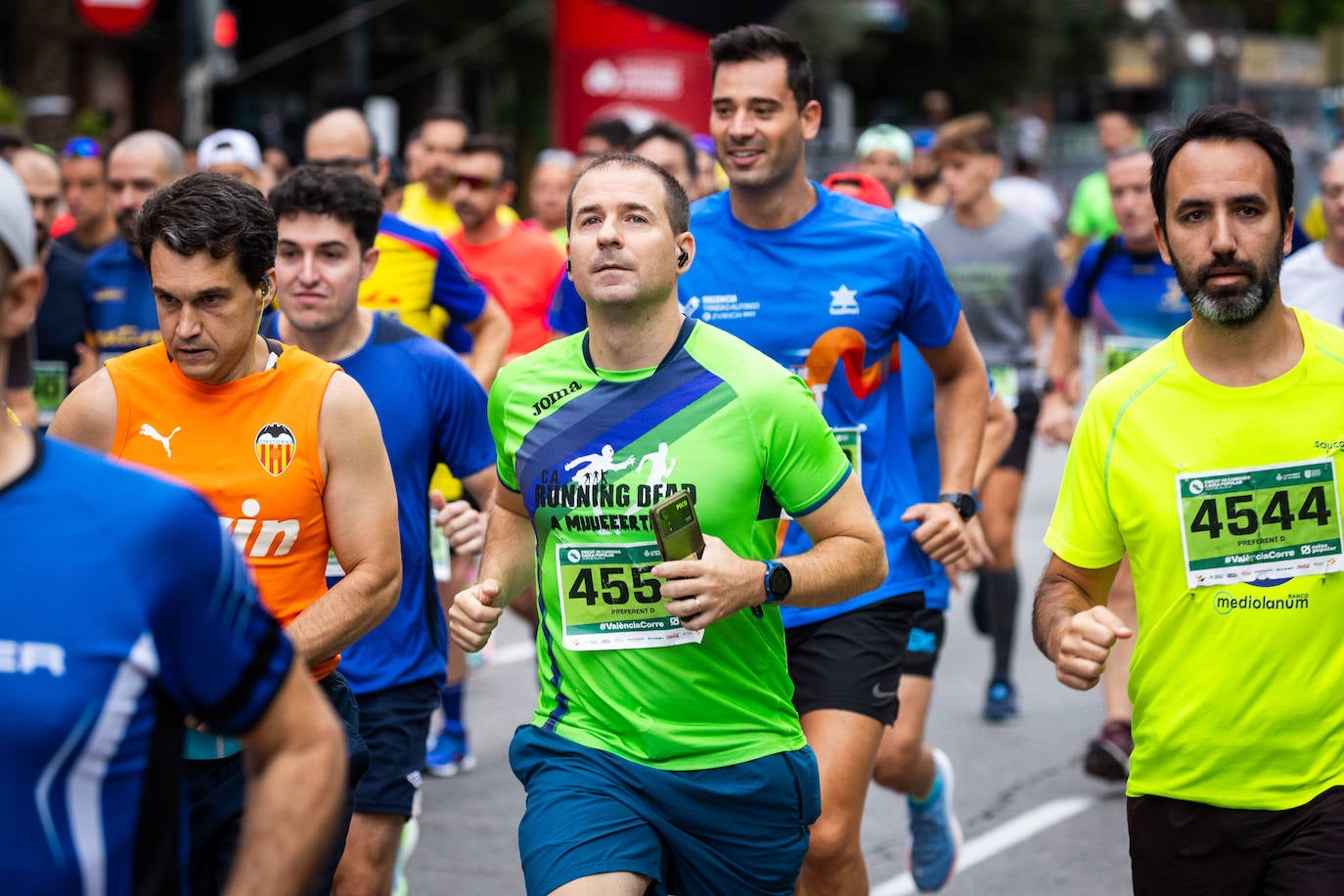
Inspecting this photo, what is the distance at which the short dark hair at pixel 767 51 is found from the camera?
18.1ft

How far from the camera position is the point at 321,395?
13.5 feet

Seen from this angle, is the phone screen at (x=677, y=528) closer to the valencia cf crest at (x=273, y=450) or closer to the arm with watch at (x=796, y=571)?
the arm with watch at (x=796, y=571)

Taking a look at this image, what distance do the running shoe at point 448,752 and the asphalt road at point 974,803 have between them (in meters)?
0.08

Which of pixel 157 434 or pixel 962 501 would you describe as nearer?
pixel 157 434

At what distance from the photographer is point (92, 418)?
4.05 m

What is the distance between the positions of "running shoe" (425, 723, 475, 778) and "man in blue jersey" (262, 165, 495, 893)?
2.76 m

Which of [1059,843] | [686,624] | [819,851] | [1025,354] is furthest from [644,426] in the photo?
[1025,354]

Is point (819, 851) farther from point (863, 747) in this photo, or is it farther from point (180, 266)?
point (180, 266)

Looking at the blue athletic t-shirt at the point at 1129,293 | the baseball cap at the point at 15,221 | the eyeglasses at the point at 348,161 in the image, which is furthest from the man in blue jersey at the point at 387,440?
the blue athletic t-shirt at the point at 1129,293

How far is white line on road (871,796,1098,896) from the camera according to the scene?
20.9 feet

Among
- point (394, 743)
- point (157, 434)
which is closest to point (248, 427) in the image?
point (157, 434)

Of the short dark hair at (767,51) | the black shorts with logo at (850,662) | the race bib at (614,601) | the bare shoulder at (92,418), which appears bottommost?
the black shorts with logo at (850,662)

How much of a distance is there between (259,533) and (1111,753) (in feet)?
14.1

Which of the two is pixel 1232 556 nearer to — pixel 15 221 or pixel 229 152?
pixel 15 221
